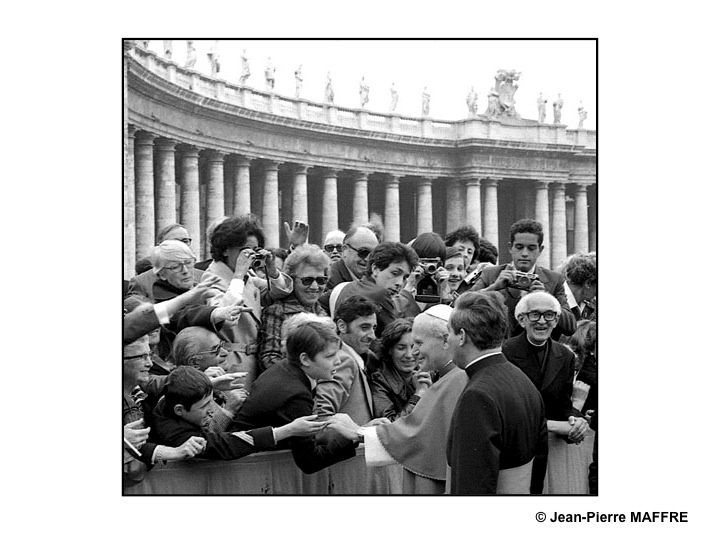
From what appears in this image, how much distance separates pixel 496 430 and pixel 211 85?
1936 centimetres

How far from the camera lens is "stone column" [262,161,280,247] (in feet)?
119

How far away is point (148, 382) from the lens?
42.0ft

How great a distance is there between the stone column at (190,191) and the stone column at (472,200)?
29.5ft

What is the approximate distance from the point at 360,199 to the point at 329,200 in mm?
2670

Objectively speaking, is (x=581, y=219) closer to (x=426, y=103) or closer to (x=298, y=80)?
(x=426, y=103)

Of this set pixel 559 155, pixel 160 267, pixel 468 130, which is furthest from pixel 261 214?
pixel 160 267

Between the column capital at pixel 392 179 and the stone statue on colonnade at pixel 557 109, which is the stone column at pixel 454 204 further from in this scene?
the stone statue on colonnade at pixel 557 109

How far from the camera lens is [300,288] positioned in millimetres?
13938

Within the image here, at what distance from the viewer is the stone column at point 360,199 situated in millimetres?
40375

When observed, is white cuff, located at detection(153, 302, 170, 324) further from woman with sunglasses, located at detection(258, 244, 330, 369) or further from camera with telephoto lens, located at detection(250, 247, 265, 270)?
camera with telephoto lens, located at detection(250, 247, 265, 270)

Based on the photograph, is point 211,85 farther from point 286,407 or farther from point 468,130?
point 286,407

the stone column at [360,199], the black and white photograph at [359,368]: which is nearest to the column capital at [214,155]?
the stone column at [360,199]

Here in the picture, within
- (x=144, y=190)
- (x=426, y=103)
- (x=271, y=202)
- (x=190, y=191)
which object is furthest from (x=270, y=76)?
(x=271, y=202)

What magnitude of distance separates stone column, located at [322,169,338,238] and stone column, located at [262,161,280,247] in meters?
1.75
